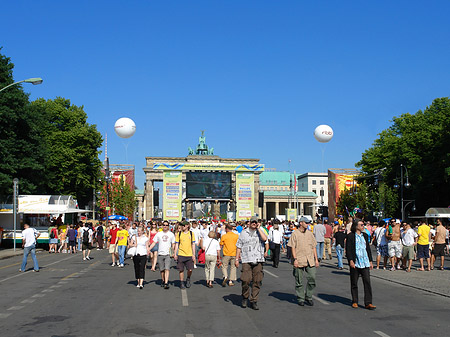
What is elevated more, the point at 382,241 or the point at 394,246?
the point at 382,241

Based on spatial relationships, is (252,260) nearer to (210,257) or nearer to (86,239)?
(210,257)

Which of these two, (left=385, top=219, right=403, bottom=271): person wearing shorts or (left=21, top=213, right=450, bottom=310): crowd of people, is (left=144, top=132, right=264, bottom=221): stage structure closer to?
(left=21, top=213, right=450, bottom=310): crowd of people

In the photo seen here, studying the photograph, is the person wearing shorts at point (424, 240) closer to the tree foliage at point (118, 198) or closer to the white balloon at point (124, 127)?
the white balloon at point (124, 127)

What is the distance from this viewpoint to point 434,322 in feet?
31.5

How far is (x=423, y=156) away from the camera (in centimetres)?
5847

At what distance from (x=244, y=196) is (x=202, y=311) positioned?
78396mm

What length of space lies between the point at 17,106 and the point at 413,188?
40.4 metres

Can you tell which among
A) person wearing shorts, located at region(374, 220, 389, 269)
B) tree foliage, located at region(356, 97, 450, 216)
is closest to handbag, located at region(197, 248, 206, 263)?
person wearing shorts, located at region(374, 220, 389, 269)

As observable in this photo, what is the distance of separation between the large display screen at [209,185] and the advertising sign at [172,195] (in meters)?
4.41

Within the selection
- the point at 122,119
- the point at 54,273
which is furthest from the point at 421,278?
the point at 122,119

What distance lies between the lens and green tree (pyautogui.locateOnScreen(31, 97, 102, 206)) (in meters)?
54.1

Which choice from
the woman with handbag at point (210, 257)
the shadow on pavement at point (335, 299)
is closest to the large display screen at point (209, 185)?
the woman with handbag at point (210, 257)

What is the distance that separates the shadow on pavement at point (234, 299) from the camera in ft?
39.4

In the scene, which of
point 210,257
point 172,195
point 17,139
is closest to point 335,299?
point 210,257
